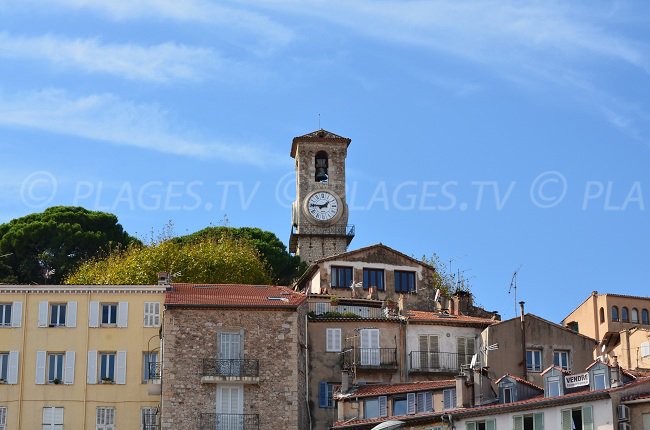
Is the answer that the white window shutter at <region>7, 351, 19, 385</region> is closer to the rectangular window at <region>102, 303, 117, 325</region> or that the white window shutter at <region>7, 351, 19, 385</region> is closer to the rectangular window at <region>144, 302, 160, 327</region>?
the rectangular window at <region>102, 303, 117, 325</region>

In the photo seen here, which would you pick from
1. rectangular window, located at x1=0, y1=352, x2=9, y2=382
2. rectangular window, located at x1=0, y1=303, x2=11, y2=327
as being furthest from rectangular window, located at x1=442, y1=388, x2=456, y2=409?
rectangular window, located at x1=0, y1=303, x2=11, y2=327

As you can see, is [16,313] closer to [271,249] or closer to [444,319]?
[444,319]

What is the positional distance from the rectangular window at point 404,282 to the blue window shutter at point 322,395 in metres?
18.6

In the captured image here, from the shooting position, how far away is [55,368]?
6756 cm

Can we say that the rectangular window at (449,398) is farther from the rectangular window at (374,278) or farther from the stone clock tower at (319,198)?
the stone clock tower at (319,198)

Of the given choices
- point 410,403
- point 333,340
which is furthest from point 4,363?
point 410,403

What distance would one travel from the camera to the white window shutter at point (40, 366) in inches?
2643

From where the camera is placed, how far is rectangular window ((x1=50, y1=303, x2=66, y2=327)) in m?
68.1

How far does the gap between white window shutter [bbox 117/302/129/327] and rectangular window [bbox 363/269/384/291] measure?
20.2 m

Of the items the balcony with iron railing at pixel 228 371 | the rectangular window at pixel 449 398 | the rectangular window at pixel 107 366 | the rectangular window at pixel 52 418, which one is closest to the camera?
the rectangular window at pixel 449 398

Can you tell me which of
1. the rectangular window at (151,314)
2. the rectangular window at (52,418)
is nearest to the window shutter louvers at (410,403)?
the rectangular window at (151,314)

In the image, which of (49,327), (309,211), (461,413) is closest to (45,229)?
(309,211)

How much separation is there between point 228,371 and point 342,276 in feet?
74.5

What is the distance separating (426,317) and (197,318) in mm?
12733
